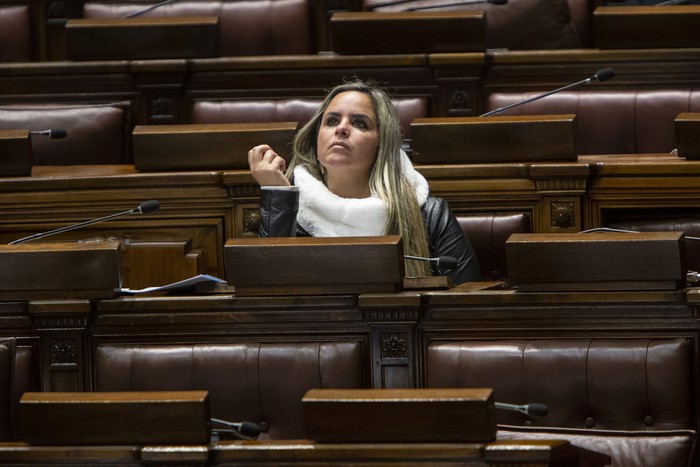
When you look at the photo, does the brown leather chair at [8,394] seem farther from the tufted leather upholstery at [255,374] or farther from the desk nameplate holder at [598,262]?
the desk nameplate holder at [598,262]

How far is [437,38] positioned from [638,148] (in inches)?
8.5

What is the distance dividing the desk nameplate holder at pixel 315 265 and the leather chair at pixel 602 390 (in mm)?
80

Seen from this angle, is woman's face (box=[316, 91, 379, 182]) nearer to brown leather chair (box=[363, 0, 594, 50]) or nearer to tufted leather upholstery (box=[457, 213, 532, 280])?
tufted leather upholstery (box=[457, 213, 532, 280])

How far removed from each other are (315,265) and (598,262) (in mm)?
168

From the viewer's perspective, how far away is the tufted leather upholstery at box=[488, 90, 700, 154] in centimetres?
124

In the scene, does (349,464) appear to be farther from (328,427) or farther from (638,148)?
(638,148)

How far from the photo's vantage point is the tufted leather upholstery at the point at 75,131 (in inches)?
50.6

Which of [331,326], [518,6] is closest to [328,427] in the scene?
[331,326]

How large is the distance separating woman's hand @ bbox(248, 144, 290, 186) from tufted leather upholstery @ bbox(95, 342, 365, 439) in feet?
0.78

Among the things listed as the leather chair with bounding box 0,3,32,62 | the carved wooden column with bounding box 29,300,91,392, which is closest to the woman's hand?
the carved wooden column with bounding box 29,300,91,392

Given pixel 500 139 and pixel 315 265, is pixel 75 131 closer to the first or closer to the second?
pixel 500 139

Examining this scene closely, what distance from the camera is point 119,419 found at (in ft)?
2.20

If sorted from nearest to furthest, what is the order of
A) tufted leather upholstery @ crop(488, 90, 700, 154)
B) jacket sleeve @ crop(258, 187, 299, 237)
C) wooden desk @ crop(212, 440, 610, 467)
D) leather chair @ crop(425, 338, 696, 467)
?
wooden desk @ crop(212, 440, 610, 467)
leather chair @ crop(425, 338, 696, 467)
jacket sleeve @ crop(258, 187, 299, 237)
tufted leather upholstery @ crop(488, 90, 700, 154)

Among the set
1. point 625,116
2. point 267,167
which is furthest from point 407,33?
point 267,167
